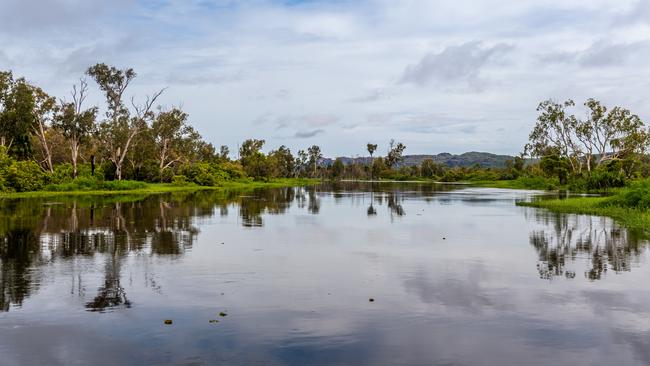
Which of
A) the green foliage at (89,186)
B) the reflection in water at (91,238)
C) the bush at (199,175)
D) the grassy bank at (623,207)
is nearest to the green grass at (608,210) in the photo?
the grassy bank at (623,207)

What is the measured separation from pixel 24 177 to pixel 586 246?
48.9 meters

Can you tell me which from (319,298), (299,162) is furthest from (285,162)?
(319,298)

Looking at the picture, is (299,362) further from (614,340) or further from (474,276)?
(474,276)

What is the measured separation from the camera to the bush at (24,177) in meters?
50.4

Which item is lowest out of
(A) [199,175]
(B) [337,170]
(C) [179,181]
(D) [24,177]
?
(C) [179,181]

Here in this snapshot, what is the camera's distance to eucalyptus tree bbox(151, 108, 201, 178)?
267 ft

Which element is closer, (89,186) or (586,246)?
(586,246)

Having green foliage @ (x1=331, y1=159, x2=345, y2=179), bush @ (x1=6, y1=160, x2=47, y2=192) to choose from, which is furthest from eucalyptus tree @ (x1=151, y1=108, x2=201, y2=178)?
green foliage @ (x1=331, y1=159, x2=345, y2=179)

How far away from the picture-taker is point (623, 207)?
35531 mm

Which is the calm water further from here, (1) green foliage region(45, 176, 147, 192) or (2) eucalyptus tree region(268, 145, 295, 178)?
(2) eucalyptus tree region(268, 145, 295, 178)

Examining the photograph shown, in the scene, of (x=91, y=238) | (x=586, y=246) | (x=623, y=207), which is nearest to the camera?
(x=586, y=246)

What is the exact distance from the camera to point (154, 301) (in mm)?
11461


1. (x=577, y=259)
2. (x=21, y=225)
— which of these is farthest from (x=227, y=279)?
(x=21, y=225)

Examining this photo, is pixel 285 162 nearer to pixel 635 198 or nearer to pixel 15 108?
pixel 15 108
